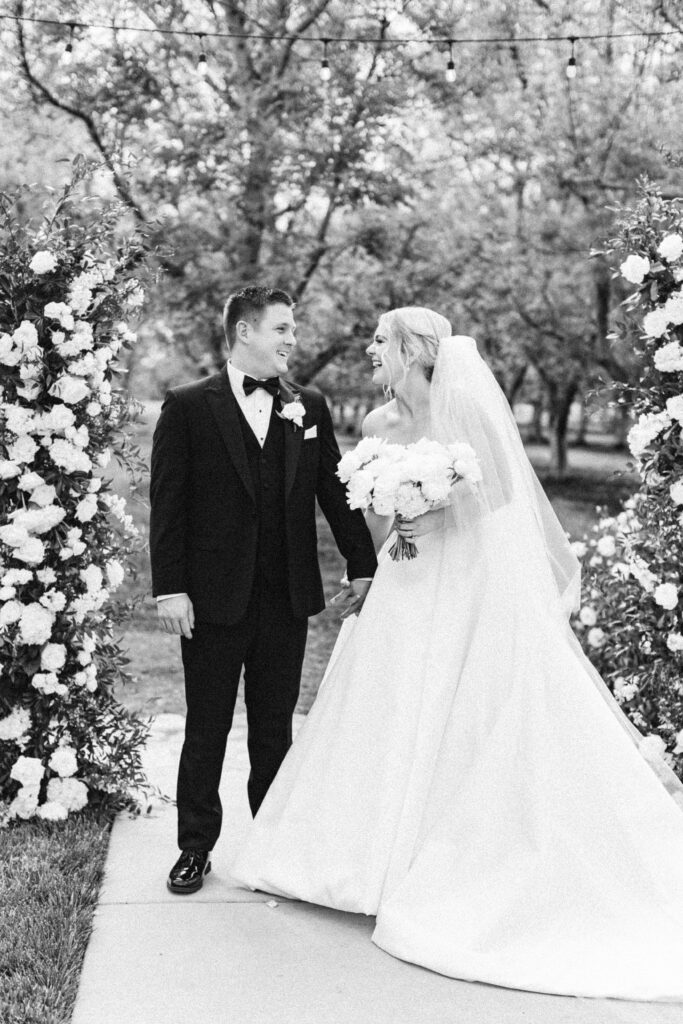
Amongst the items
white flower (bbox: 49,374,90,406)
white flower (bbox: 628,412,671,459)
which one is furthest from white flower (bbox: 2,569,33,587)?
white flower (bbox: 628,412,671,459)

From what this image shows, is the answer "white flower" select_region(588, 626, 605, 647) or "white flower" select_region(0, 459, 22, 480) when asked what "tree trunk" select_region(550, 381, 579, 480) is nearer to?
"white flower" select_region(588, 626, 605, 647)

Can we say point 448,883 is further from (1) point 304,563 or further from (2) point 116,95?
(2) point 116,95

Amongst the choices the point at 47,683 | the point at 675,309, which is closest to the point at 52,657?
the point at 47,683

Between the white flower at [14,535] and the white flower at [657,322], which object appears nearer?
the white flower at [14,535]

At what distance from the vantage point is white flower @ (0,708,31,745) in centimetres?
438

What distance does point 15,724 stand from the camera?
173 inches

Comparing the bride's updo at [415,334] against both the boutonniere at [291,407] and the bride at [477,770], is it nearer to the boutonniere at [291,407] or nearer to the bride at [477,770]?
the bride at [477,770]

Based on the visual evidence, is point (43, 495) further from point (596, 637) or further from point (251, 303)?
point (596, 637)

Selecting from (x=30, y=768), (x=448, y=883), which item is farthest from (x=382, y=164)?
(x=448, y=883)

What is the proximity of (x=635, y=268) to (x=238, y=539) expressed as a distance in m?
1.92

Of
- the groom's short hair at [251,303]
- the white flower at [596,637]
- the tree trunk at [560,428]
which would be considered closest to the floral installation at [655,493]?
the white flower at [596,637]

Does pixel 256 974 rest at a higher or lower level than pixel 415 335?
lower

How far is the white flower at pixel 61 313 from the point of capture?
4145 millimetres

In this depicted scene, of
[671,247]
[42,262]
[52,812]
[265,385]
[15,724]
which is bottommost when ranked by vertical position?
[52,812]
